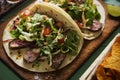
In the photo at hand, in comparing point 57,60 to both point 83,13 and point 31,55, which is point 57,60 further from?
point 83,13

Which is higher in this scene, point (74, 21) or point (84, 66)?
point (74, 21)

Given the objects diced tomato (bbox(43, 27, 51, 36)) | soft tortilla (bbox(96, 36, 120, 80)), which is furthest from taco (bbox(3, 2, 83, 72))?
soft tortilla (bbox(96, 36, 120, 80))

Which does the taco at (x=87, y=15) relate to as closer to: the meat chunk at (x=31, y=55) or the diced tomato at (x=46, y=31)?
the diced tomato at (x=46, y=31)

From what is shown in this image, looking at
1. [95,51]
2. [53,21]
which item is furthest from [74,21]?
[95,51]

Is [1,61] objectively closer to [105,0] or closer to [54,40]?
[54,40]

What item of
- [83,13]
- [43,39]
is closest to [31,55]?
[43,39]

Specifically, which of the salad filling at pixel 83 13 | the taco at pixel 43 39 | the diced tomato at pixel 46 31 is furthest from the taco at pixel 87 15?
the diced tomato at pixel 46 31

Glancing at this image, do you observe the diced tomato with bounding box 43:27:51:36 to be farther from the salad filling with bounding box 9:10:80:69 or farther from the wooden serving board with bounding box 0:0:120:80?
the wooden serving board with bounding box 0:0:120:80
